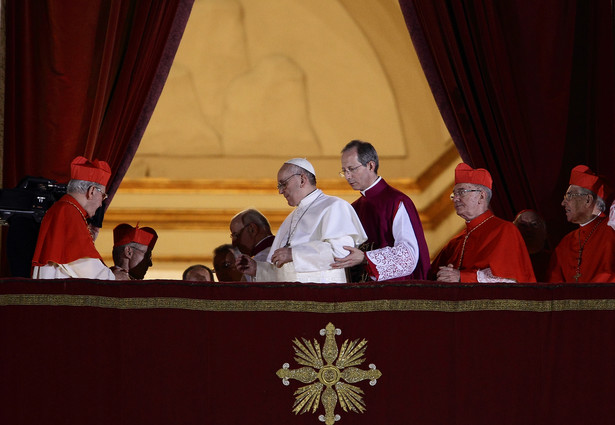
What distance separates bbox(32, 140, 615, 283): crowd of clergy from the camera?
13.8 feet

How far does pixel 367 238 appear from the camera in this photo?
4449 mm

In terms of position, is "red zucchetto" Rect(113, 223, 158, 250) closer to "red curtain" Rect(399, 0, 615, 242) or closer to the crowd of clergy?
the crowd of clergy

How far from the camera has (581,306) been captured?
3615 mm

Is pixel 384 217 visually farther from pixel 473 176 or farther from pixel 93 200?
pixel 93 200

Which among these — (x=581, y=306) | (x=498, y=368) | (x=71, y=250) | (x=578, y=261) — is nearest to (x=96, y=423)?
(x=71, y=250)

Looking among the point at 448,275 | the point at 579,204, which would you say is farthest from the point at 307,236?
the point at 579,204

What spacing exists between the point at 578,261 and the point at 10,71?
3568mm

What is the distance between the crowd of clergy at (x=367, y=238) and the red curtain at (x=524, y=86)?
69 cm

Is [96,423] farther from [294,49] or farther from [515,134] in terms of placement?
[294,49]

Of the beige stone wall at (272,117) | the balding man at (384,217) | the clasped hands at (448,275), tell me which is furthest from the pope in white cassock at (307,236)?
the beige stone wall at (272,117)

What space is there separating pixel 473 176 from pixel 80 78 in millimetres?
2537

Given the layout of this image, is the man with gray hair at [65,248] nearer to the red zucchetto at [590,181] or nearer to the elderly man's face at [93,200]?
the elderly man's face at [93,200]

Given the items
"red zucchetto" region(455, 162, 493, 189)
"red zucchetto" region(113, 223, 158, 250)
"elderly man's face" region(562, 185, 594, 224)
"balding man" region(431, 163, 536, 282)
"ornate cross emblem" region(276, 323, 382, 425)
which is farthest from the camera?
"red zucchetto" region(113, 223, 158, 250)

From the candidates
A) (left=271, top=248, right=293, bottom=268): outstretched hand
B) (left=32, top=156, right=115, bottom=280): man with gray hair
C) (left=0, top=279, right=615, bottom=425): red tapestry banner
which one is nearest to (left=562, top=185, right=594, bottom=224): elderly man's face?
(left=0, top=279, right=615, bottom=425): red tapestry banner
